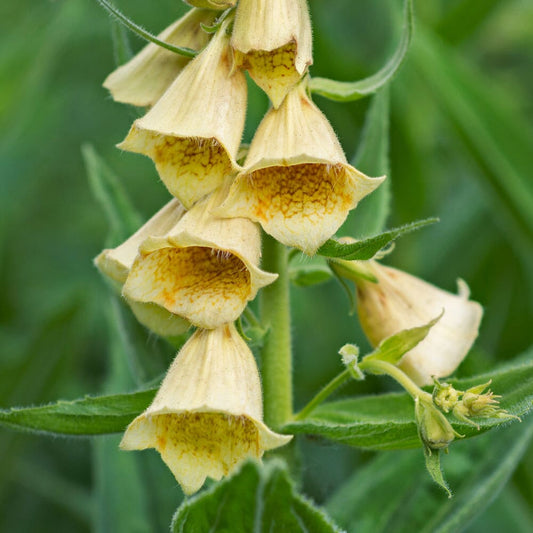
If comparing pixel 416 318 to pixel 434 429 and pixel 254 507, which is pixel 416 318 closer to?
pixel 434 429

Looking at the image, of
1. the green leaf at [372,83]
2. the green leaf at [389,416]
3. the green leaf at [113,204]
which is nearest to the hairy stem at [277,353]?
the green leaf at [389,416]

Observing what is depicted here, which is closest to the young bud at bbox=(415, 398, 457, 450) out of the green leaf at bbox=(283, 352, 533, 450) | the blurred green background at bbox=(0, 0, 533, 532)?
A: the green leaf at bbox=(283, 352, 533, 450)

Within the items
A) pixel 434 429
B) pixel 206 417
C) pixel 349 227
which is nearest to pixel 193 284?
pixel 206 417

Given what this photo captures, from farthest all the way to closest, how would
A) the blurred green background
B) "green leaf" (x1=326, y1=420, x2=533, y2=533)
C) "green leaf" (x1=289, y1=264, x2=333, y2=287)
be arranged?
1. the blurred green background
2. "green leaf" (x1=326, y1=420, x2=533, y2=533)
3. "green leaf" (x1=289, y1=264, x2=333, y2=287)

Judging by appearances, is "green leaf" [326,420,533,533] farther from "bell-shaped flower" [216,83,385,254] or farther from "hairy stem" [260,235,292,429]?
"bell-shaped flower" [216,83,385,254]

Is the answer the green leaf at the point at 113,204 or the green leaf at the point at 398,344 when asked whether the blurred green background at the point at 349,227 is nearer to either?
the green leaf at the point at 113,204

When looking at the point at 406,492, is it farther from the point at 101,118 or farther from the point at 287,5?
the point at 101,118

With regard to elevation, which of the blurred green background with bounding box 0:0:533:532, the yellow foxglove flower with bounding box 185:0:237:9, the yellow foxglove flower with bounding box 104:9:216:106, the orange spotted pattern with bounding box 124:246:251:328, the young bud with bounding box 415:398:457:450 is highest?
the yellow foxglove flower with bounding box 185:0:237:9
